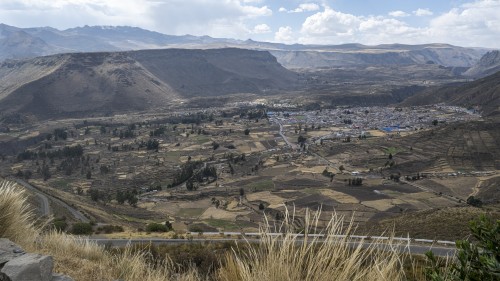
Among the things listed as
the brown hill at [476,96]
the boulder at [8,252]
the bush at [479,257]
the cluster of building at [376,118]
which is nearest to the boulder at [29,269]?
the boulder at [8,252]

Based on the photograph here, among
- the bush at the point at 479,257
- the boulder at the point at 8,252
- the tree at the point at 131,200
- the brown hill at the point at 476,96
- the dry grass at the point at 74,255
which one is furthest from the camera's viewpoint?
the brown hill at the point at 476,96

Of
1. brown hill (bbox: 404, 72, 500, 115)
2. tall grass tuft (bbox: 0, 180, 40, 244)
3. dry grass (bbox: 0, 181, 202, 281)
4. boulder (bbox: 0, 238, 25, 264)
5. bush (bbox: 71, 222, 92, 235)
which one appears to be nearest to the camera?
boulder (bbox: 0, 238, 25, 264)

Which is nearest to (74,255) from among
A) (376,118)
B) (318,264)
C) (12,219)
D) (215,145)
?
(12,219)

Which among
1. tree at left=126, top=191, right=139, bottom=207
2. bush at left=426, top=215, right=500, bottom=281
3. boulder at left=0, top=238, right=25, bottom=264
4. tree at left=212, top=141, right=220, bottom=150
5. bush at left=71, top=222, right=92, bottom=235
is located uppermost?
bush at left=426, top=215, right=500, bottom=281

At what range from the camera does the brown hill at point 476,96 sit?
15538 centimetres

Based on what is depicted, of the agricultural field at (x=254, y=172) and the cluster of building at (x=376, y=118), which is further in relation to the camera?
the cluster of building at (x=376, y=118)

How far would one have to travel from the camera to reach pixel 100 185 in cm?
9350

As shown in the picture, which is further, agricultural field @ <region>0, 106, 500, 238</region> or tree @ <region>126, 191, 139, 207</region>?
tree @ <region>126, 191, 139, 207</region>

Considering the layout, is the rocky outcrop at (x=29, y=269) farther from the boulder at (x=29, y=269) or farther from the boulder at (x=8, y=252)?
the boulder at (x=8, y=252)

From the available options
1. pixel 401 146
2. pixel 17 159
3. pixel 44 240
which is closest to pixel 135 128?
pixel 17 159

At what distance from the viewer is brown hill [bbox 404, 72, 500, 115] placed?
155m

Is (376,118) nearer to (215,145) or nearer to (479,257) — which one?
(215,145)

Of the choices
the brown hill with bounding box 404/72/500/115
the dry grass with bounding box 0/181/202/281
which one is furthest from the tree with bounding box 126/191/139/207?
the brown hill with bounding box 404/72/500/115

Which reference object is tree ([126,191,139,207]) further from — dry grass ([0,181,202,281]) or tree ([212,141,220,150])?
dry grass ([0,181,202,281])
